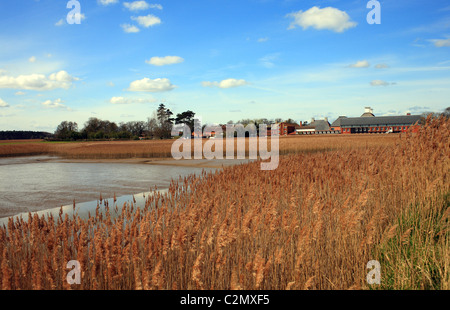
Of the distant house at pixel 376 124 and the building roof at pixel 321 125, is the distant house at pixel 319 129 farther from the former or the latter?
the distant house at pixel 376 124

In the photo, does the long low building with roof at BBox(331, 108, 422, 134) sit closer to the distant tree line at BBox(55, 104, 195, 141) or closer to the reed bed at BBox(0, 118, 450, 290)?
the distant tree line at BBox(55, 104, 195, 141)

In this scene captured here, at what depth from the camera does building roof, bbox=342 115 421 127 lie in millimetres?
96625

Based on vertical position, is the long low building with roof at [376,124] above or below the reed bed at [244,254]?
above

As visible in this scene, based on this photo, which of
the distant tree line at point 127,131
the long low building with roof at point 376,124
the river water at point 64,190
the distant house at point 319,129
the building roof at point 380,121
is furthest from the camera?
the distant house at point 319,129

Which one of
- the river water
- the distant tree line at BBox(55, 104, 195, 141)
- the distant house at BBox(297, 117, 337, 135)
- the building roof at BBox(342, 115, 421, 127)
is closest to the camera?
the river water

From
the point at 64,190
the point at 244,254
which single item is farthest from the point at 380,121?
the point at 244,254

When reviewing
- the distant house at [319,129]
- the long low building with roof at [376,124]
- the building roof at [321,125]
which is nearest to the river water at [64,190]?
the long low building with roof at [376,124]

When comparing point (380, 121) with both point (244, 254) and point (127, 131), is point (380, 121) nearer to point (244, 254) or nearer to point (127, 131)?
point (127, 131)

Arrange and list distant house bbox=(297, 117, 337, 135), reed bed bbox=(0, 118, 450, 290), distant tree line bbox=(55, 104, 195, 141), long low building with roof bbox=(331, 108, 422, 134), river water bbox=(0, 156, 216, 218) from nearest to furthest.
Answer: reed bed bbox=(0, 118, 450, 290) < river water bbox=(0, 156, 216, 218) < distant tree line bbox=(55, 104, 195, 141) < long low building with roof bbox=(331, 108, 422, 134) < distant house bbox=(297, 117, 337, 135)

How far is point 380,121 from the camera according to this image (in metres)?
100

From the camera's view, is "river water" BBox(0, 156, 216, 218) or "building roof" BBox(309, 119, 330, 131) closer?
"river water" BBox(0, 156, 216, 218)

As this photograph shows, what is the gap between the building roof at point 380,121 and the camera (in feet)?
317

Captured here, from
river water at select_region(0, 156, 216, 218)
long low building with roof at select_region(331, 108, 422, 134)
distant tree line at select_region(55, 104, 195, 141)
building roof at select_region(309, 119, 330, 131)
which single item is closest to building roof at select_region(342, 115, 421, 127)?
long low building with roof at select_region(331, 108, 422, 134)

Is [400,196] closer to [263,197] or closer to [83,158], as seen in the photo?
[263,197]
